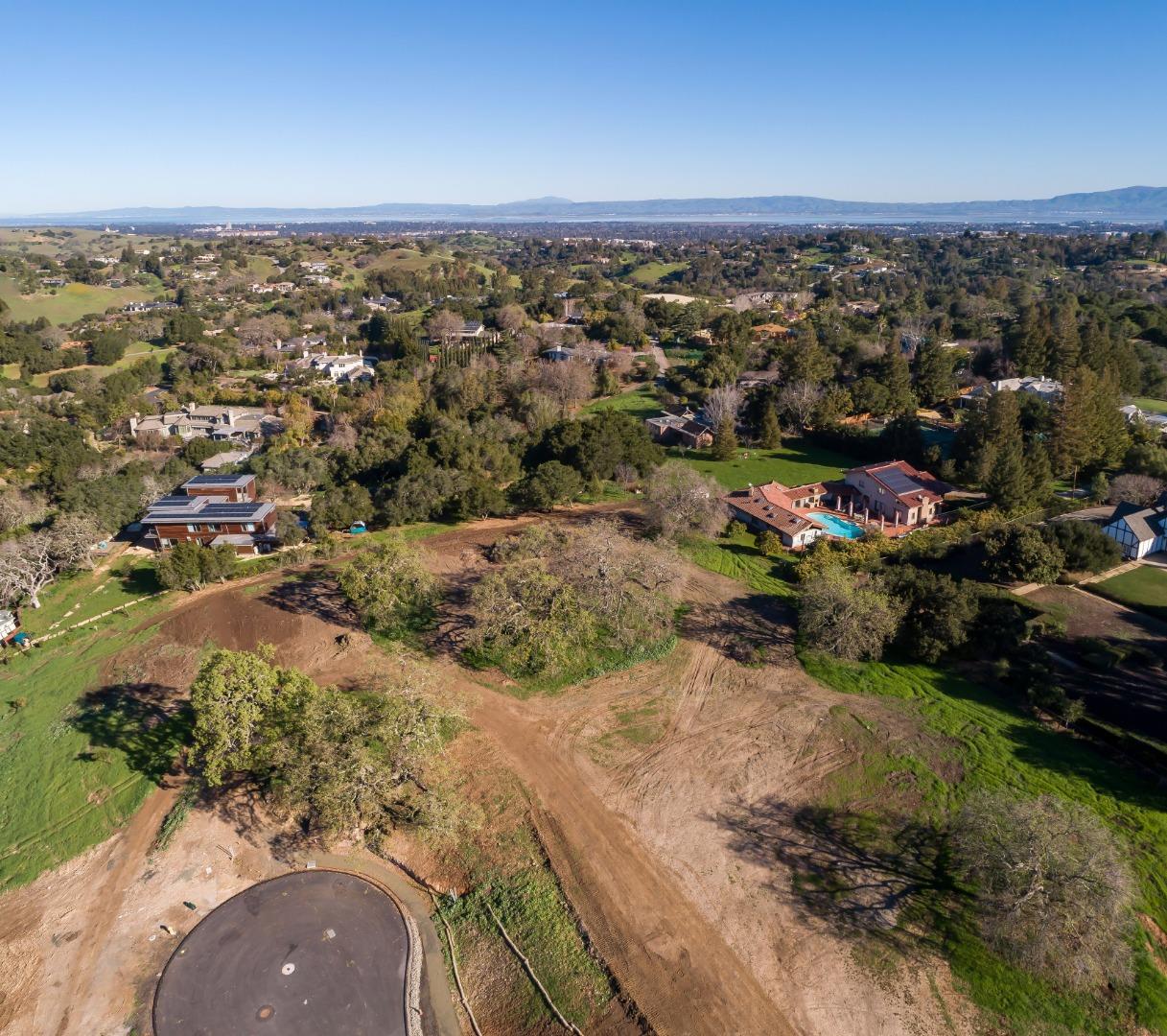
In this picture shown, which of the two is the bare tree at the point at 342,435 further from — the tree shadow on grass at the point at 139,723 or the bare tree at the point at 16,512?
the tree shadow on grass at the point at 139,723

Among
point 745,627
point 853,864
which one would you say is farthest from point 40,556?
point 853,864

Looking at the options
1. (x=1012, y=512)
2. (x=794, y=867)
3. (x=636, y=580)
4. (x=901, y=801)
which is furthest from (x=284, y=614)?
(x=1012, y=512)

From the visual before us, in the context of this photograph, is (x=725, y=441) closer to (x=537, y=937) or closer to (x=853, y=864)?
(x=853, y=864)

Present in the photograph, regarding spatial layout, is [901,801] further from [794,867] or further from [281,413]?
[281,413]

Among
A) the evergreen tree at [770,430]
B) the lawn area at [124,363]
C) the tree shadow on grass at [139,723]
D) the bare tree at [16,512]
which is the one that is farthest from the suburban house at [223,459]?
the evergreen tree at [770,430]

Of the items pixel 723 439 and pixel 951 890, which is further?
pixel 723 439

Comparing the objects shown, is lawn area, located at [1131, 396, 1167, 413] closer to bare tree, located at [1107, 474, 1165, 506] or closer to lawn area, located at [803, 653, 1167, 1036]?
bare tree, located at [1107, 474, 1165, 506]
